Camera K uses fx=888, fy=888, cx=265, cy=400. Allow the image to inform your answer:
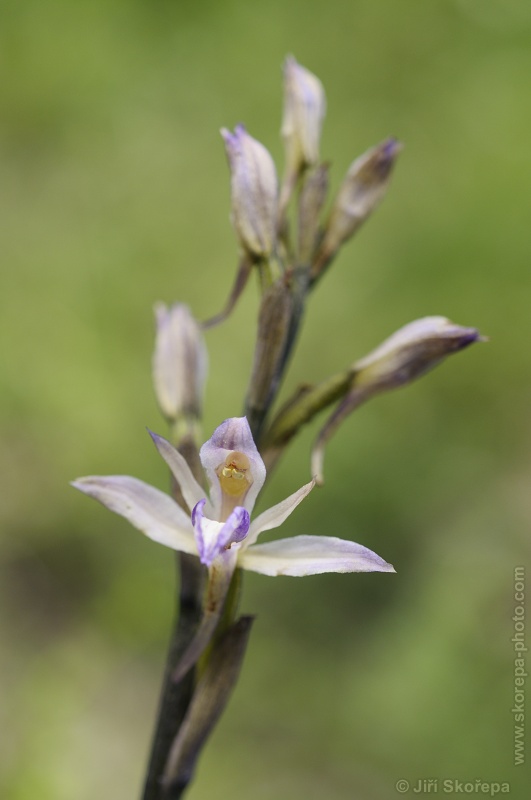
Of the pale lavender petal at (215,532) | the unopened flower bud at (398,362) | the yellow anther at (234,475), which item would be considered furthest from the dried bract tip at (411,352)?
the pale lavender petal at (215,532)

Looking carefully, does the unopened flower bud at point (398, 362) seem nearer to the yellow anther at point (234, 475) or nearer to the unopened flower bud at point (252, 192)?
the yellow anther at point (234, 475)

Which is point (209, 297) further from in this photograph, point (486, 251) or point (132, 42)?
point (132, 42)

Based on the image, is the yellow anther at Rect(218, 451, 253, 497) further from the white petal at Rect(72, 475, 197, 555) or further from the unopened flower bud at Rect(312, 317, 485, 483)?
the unopened flower bud at Rect(312, 317, 485, 483)

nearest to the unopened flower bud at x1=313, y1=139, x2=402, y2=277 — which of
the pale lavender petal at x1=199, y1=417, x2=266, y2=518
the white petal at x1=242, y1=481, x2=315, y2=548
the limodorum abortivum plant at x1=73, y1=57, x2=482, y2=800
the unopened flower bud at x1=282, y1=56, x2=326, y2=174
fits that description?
the limodorum abortivum plant at x1=73, y1=57, x2=482, y2=800

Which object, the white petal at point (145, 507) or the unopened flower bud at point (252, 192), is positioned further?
the unopened flower bud at point (252, 192)

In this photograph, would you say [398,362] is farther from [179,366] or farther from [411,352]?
[179,366]

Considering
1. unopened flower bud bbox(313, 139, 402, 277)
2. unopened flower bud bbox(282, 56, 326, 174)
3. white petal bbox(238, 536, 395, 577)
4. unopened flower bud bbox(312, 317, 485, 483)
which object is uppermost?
unopened flower bud bbox(282, 56, 326, 174)

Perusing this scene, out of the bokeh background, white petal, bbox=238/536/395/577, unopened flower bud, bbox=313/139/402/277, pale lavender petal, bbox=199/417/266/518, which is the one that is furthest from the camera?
the bokeh background

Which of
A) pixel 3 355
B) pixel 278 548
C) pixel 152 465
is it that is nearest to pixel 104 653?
pixel 152 465

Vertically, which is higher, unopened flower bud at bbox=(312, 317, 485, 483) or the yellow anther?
unopened flower bud at bbox=(312, 317, 485, 483)
